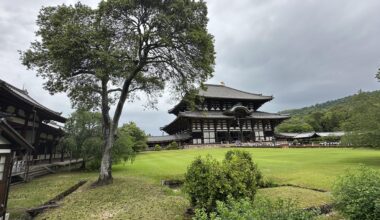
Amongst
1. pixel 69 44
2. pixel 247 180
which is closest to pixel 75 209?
pixel 247 180

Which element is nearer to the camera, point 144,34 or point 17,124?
point 144,34

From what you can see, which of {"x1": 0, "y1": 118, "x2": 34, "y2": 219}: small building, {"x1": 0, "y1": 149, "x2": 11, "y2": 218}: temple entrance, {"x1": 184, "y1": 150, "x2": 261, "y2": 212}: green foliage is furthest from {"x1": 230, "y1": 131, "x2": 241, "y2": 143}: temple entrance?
{"x1": 0, "y1": 149, "x2": 11, "y2": 218}: temple entrance

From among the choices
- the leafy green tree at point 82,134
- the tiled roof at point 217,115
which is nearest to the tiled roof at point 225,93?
the tiled roof at point 217,115

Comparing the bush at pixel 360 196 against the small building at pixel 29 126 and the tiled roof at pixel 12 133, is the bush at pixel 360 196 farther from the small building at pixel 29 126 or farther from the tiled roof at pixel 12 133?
the small building at pixel 29 126

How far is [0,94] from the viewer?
16.7 meters

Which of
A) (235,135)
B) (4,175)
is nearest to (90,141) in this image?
(4,175)

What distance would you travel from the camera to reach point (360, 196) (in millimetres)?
5055

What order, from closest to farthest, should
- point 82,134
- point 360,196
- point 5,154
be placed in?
1. point 360,196
2. point 5,154
3. point 82,134

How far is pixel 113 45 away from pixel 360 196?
13.8 m

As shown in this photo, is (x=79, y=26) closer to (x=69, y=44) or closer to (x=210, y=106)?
(x=69, y=44)

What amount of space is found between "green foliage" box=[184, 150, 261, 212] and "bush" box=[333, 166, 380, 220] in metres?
2.51

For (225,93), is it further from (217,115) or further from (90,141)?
(90,141)

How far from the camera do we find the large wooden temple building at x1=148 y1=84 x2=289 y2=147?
47169mm

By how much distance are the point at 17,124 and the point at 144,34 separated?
42.9 feet
